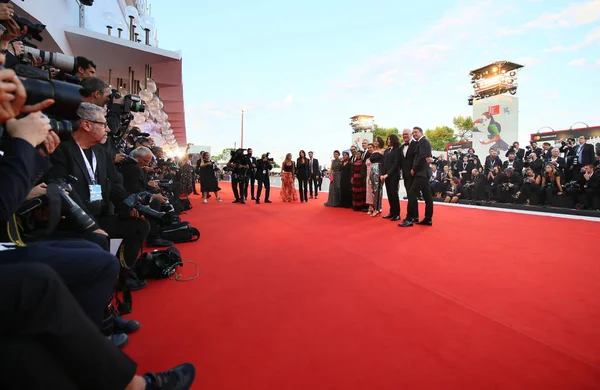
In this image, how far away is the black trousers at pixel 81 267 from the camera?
3.38 feet

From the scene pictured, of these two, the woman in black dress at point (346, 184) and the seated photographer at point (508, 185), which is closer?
the woman in black dress at point (346, 184)

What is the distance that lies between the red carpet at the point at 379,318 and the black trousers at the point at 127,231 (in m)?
0.29

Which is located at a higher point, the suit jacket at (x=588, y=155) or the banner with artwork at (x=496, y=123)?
the banner with artwork at (x=496, y=123)

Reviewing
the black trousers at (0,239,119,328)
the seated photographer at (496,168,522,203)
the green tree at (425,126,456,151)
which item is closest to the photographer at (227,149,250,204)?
the seated photographer at (496,168,522,203)

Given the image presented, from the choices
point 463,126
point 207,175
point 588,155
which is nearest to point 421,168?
point 588,155

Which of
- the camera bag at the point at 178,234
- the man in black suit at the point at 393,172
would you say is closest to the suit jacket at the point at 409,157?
the man in black suit at the point at 393,172

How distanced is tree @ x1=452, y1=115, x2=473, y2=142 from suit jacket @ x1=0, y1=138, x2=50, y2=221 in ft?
172

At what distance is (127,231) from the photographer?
219 centimetres

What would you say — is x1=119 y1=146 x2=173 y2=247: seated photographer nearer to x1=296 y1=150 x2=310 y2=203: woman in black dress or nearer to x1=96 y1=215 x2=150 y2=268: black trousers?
x1=96 y1=215 x2=150 y2=268: black trousers

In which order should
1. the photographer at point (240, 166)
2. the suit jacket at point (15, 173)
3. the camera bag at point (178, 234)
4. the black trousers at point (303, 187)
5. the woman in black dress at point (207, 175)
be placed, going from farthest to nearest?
the black trousers at point (303, 187)
the woman in black dress at point (207, 175)
the photographer at point (240, 166)
the camera bag at point (178, 234)
the suit jacket at point (15, 173)

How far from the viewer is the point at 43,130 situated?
3.27 feet

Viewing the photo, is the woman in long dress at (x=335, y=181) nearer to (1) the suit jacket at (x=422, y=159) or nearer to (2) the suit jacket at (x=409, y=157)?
(2) the suit jacket at (x=409, y=157)

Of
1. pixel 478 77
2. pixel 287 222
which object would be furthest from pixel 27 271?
pixel 478 77

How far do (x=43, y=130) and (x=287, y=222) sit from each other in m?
4.41
